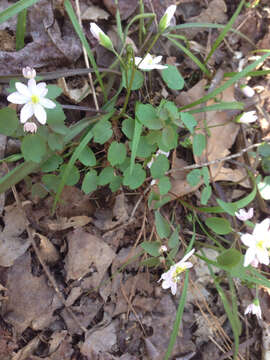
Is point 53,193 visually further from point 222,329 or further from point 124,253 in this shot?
point 222,329

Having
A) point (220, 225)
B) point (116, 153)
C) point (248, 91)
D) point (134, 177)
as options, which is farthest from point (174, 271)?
point (248, 91)

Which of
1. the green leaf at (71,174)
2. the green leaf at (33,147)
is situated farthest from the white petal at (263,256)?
the green leaf at (33,147)

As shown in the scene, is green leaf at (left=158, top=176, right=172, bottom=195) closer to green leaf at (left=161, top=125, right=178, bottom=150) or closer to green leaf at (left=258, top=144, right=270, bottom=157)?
green leaf at (left=161, top=125, right=178, bottom=150)

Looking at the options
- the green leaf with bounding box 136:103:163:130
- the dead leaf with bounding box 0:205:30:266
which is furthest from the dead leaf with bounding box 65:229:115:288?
the green leaf with bounding box 136:103:163:130

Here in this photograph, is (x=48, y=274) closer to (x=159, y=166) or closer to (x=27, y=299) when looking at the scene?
(x=27, y=299)

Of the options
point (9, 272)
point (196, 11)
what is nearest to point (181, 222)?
point (9, 272)

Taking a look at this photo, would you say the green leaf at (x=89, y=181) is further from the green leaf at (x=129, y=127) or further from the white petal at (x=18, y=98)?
the white petal at (x=18, y=98)
